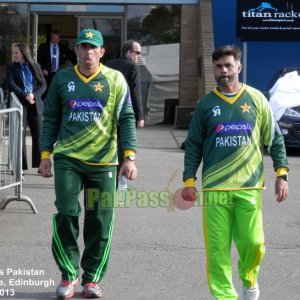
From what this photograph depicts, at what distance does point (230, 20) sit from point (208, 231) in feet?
51.4

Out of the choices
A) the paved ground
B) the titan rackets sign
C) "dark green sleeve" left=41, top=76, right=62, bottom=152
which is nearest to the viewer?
"dark green sleeve" left=41, top=76, right=62, bottom=152

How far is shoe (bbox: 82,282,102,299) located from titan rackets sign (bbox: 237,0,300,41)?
13.0 metres

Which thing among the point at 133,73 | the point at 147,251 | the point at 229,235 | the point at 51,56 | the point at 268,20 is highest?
the point at 268,20

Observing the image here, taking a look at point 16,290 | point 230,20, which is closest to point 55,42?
point 230,20

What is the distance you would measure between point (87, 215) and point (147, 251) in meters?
1.73

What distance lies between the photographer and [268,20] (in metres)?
19.4

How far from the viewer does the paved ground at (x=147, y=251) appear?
689cm

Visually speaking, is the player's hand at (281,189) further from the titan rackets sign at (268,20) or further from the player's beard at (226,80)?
the titan rackets sign at (268,20)

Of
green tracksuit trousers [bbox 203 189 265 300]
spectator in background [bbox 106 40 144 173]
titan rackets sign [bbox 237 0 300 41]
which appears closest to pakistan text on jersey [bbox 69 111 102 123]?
green tracksuit trousers [bbox 203 189 265 300]

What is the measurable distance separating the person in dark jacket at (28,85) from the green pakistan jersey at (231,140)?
6004 mm

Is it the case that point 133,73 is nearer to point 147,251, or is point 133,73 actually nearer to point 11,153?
point 11,153

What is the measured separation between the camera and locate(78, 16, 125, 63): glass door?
21.2 m

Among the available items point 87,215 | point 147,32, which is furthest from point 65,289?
point 147,32

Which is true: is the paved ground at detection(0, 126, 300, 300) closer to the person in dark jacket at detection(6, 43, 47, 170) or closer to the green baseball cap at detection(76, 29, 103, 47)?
the person in dark jacket at detection(6, 43, 47, 170)
